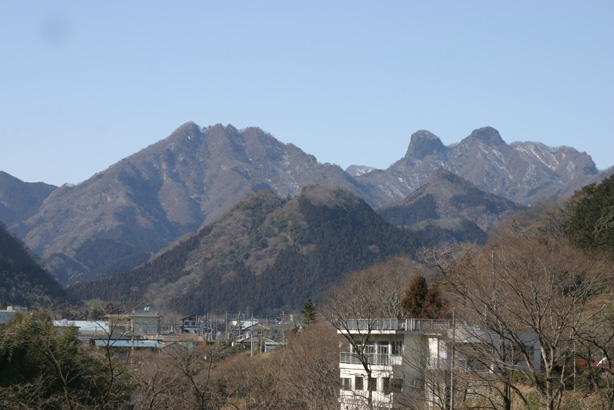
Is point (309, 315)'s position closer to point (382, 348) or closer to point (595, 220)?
point (595, 220)

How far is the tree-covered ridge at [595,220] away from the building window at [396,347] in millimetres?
22034

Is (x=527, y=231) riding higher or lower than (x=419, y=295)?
higher

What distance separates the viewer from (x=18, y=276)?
16288 cm

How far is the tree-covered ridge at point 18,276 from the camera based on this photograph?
6033 inches

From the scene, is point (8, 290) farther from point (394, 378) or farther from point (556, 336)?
point (556, 336)

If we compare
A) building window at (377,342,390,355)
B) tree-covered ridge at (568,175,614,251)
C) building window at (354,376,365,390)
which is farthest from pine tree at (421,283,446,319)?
tree-covered ridge at (568,175,614,251)

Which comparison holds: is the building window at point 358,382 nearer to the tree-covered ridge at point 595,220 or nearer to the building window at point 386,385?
the building window at point 386,385

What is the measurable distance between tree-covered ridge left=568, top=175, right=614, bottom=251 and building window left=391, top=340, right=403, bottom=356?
22.0 meters

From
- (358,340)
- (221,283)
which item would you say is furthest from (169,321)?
(358,340)

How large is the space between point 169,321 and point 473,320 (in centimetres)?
12829

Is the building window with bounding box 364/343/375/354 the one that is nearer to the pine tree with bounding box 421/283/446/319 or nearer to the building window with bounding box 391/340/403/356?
the building window with bounding box 391/340/403/356

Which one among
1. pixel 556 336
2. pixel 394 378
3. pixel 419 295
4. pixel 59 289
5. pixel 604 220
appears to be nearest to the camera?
pixel 556 336

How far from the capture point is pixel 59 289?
176500mm

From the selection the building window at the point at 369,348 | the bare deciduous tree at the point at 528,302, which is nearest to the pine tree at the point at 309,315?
the bare deciduous tree at the point at 528,302
